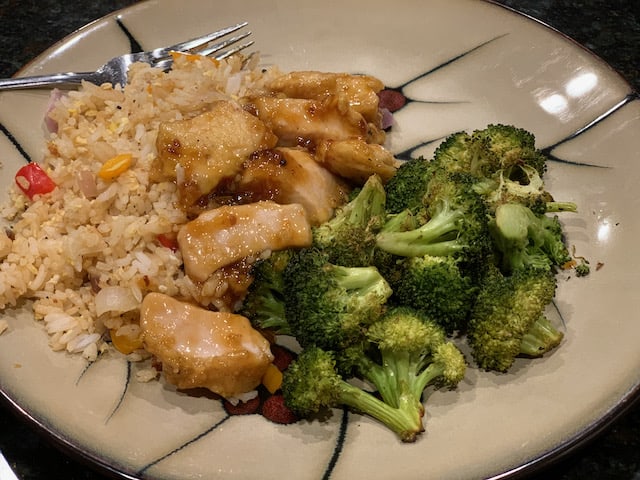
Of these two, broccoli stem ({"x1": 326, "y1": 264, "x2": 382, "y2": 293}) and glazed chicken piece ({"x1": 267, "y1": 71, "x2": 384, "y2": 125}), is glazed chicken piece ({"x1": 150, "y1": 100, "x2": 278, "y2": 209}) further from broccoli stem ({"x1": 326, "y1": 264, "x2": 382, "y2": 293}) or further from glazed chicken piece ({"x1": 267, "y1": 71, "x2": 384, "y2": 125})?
broccoli stem ({"x1": 326, "y1": 264, "x2": 382, "y2": 293})

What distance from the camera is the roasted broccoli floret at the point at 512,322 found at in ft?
7.61

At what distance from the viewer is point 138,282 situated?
8.41 ft

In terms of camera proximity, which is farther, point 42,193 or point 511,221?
point 42,193

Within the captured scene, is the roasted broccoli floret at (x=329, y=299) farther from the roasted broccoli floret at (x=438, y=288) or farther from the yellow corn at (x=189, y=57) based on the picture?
the yellow corn at (x=189, y=57)

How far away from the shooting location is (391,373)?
2.31m

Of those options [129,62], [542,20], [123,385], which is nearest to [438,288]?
[123,385]

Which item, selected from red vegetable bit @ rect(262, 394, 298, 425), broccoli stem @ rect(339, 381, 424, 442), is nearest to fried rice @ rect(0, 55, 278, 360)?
red vegetable bit @ rect(262, 394, 298, 425)

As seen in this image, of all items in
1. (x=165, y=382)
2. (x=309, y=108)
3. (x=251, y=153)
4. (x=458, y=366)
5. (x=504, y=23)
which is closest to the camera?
(x=458, y=366)

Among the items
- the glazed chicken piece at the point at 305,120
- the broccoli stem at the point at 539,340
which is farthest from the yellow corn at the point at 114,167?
the broccoli stem at the point at 539,340

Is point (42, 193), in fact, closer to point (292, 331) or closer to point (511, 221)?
point (292, 331)

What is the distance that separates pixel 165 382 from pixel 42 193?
1.09 metres

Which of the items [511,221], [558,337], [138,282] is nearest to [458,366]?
[558,337]

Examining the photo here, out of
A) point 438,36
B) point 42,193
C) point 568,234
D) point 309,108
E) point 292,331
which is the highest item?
point 42,193

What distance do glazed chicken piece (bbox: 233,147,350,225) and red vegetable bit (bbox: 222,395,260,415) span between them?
2.59 feet
